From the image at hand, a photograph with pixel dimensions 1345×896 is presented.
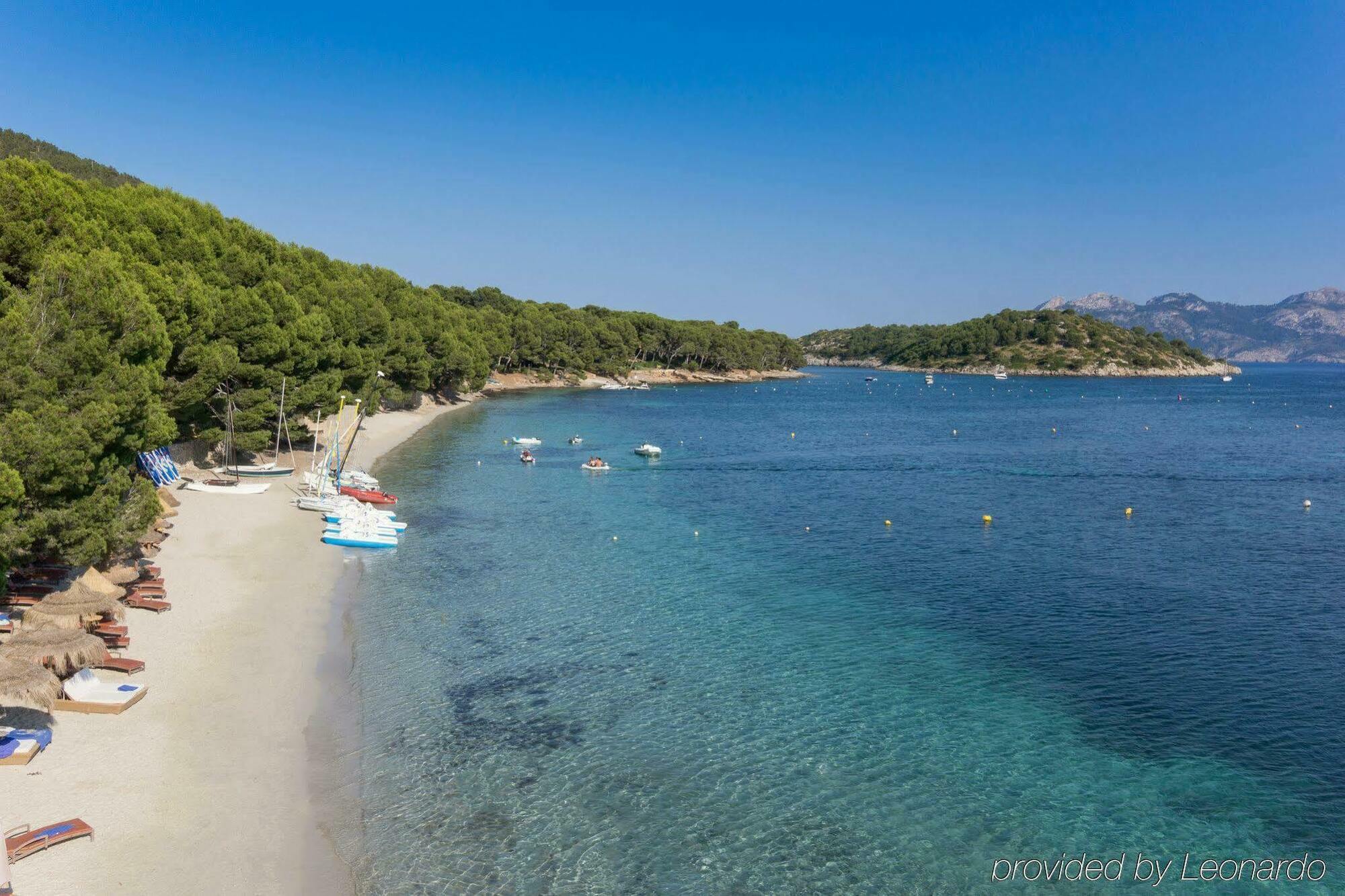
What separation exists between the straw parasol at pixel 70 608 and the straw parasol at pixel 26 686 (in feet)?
9.72

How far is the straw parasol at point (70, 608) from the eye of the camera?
20750 mm

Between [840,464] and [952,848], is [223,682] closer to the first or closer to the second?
[952,848]

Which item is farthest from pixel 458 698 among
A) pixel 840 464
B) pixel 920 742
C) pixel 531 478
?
pixel 840 464

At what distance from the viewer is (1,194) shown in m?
29.8

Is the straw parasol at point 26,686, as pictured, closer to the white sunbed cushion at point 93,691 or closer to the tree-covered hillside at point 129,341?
the white sunbed cushion at point 93,691

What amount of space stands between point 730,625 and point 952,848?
13.2 meters

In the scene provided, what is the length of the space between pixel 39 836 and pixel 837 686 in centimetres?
1876

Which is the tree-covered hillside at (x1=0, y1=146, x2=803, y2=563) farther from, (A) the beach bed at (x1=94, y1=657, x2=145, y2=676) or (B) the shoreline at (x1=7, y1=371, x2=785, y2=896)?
(B) the shoreline at (x1=7, y1=371, x2=785, y2=896)

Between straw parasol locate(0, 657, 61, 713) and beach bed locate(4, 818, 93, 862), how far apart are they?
Result: 11.4 ft

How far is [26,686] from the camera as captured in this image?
1728 cm

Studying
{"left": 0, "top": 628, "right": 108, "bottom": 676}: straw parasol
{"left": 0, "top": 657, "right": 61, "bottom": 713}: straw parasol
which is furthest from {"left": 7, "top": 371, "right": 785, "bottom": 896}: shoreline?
{"left": 0, "top": 628, "right": 108, "bottom": 676}: straw parasol

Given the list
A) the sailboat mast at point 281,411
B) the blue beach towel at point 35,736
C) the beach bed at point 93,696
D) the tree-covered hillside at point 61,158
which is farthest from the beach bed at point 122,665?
the tree-covered hillside at point 61,158

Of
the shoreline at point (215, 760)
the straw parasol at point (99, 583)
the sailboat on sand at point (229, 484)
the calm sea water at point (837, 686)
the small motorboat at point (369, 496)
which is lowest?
the calm sea water at point (837, 686)

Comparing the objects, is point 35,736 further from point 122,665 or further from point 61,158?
point 61,158
